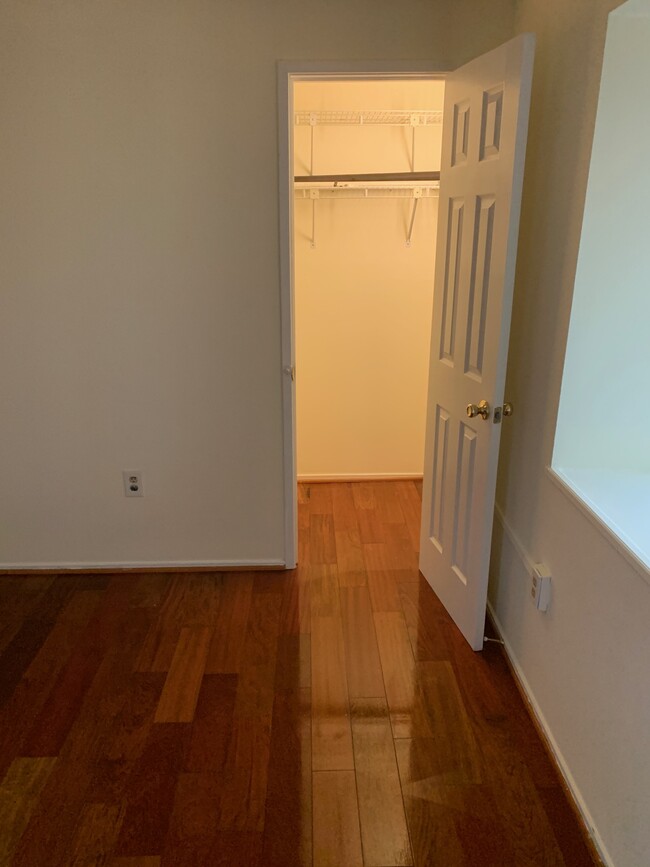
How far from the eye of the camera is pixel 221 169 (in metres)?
2.30

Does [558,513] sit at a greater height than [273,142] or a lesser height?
lesser

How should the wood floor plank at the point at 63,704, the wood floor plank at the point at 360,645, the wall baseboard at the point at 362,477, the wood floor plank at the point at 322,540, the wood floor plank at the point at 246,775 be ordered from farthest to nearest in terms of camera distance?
the wall baseboard at the point at 362,477 < the wood floor plank at the point at 322,540 < the wood floor plank at the point at 360,645 < the wood floor plank at the point at 63,704 < the wood floor plank at the point at 246,775

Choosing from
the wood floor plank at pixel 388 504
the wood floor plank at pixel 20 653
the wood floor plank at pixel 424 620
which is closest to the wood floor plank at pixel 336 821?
the wood floor plank at pixel 424 620

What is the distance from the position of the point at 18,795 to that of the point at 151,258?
1.87 meters

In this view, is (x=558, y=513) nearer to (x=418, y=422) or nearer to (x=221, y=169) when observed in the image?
(x=221, y=169)

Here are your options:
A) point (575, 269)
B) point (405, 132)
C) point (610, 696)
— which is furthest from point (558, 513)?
point (405, 132)

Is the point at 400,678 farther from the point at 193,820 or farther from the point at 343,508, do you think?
the point at 343,508

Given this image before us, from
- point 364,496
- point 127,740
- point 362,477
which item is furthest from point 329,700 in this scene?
point 362,477

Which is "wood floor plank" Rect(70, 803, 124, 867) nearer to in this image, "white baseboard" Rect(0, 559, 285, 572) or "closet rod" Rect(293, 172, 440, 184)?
"white baseboard" Rect(0, 559, 285, 572)

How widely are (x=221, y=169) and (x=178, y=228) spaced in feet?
0.92

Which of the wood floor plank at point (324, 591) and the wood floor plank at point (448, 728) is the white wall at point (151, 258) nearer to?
the wood floor plank at point (324, 591)

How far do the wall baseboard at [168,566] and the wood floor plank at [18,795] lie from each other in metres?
1.07

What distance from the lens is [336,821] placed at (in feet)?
5.22

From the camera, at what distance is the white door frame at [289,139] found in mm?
2211
